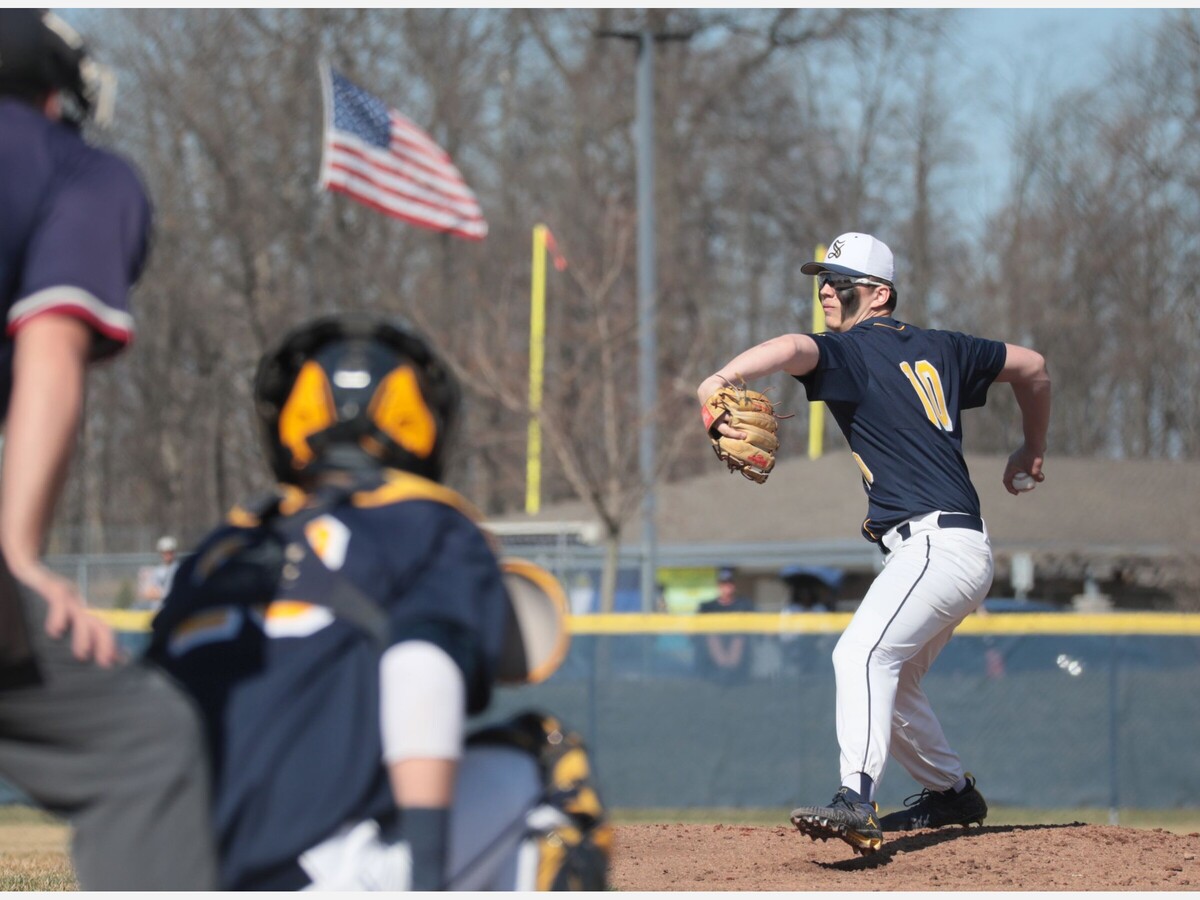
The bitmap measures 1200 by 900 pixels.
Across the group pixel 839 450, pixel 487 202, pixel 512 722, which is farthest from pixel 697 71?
pixel 512 722

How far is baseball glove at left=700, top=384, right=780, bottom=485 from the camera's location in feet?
15.9

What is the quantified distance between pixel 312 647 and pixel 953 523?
3.40 metres

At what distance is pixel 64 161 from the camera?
2.42m

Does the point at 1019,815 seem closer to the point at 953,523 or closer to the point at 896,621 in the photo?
the point at 953,523

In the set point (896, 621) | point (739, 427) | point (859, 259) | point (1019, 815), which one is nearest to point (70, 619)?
point (739, 427)

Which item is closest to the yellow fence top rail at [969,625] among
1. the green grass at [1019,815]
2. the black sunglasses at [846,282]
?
the green grass at [1019,815]

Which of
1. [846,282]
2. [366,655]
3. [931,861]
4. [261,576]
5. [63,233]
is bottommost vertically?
[931,861]

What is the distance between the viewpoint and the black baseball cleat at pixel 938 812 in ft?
20.3

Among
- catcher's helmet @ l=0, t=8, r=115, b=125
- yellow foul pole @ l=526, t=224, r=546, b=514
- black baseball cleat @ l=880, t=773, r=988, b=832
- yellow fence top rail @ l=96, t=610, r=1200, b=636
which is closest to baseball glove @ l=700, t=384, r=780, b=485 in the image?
black baseball cleat @ l=880, t=773, r=988, b=832

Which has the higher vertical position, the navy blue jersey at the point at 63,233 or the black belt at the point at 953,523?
the navy blue jersey at the point at 63,233

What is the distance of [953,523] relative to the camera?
5461mm

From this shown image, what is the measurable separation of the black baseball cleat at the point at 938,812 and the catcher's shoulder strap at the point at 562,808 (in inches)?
142

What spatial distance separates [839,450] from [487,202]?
9.45 m

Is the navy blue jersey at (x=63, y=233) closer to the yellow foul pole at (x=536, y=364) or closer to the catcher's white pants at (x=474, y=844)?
the catcher's white pants at (x=474, y=844)
